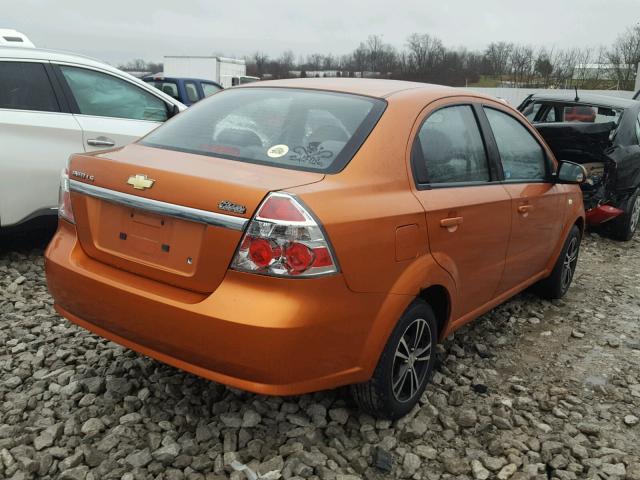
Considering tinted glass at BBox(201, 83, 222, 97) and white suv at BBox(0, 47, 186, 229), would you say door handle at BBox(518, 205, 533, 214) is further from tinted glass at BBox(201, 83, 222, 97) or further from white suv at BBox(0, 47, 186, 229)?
tinted glass at BBox(201, 83, 222, 97)

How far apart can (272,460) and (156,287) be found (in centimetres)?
88

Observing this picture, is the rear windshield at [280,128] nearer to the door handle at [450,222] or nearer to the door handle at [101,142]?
the door handle at [450,222]

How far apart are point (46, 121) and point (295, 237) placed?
353 centimetres

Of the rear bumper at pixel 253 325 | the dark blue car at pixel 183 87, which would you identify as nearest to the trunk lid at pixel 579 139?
the rear bumper at pixel 253 325

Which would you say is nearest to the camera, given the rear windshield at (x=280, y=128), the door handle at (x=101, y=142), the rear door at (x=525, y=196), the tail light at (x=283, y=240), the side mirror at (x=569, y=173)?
the tail light at (x=283, y=240)

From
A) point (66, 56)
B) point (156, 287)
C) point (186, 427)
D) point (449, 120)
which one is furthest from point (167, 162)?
point (66, 56)

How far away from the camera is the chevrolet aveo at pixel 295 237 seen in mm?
2348

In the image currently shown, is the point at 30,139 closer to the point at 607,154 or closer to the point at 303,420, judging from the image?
the point at 303,420

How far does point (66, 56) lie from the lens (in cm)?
528

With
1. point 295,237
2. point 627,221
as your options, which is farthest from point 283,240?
point 627,221

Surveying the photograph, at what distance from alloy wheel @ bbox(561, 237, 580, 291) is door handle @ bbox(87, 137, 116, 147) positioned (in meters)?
3.82

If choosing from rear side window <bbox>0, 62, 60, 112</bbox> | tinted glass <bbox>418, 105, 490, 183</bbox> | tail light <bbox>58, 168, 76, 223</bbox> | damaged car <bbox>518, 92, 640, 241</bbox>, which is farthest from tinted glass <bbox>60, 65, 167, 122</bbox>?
damaged car <bbox>518, 92, 640, 241</bbox>

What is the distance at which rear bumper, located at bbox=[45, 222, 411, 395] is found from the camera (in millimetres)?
2322

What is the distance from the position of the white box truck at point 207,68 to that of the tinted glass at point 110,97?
938 inches
